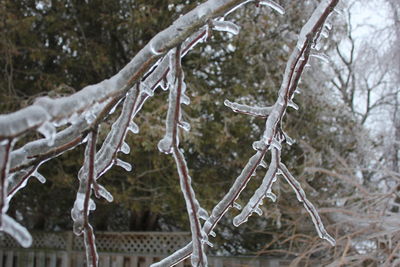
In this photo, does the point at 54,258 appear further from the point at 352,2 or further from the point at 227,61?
the point at 352,2

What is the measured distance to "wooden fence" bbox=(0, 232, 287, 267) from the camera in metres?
4.15

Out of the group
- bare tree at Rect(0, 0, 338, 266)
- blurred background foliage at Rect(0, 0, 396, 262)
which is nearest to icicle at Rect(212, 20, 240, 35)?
bare tree at Rect(0, 0, 338, 266)

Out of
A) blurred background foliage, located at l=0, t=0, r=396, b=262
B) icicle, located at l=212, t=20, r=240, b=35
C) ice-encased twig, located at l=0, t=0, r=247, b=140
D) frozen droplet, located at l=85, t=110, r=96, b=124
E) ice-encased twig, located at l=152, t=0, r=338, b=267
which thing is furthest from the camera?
blurred background foliage, located at l=0, t=0, r=396, b=262

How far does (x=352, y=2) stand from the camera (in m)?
5.43

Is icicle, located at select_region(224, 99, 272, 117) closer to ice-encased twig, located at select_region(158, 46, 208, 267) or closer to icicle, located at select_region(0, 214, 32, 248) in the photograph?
ice-encased twig, located at select_region(158, 46, 208, 267)

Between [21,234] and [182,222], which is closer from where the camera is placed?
[21,234]

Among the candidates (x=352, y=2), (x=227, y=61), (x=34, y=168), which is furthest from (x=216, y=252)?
(x=34, y=168)

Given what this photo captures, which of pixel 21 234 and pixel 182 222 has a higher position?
pixel 182 222

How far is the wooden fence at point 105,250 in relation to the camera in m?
4.15

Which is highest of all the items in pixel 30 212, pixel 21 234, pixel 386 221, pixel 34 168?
pixel 30 212

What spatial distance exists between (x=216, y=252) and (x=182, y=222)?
44 cm

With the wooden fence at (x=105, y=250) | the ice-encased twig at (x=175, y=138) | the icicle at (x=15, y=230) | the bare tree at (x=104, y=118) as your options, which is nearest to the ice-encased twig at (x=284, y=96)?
the bare tree at (x=104, y=118)

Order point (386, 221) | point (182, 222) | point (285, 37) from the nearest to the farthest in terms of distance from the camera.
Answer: point (386, 221)
point (285, 37)
point (182, 222)

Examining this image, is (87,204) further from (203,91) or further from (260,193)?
(203,91)
